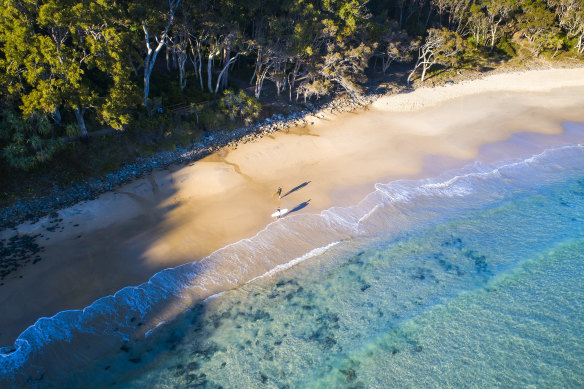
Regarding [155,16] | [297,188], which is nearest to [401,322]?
[297,188]

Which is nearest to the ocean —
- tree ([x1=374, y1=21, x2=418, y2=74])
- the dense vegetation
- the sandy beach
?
the sandy beach

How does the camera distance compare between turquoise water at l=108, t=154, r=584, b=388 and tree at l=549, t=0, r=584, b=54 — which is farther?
tree at l=549, t=0, r=584, b=54

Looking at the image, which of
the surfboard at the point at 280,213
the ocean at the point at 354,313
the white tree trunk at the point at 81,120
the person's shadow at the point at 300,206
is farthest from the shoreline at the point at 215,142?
the person's shadow at the point at 300,206

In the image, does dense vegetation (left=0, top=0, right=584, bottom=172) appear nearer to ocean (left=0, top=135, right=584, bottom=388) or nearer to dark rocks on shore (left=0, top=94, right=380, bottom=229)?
dark rocks on shore (left=0, top=94, right=380, bottom=229)

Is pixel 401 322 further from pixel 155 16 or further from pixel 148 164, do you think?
pixel 155 16

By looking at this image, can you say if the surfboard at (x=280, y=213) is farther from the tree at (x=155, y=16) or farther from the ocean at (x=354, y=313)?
the tree at (x=155, y=16)

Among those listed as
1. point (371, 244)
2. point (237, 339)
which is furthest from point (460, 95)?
point (237, 339)

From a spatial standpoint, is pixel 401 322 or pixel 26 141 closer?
pixel 401 322
